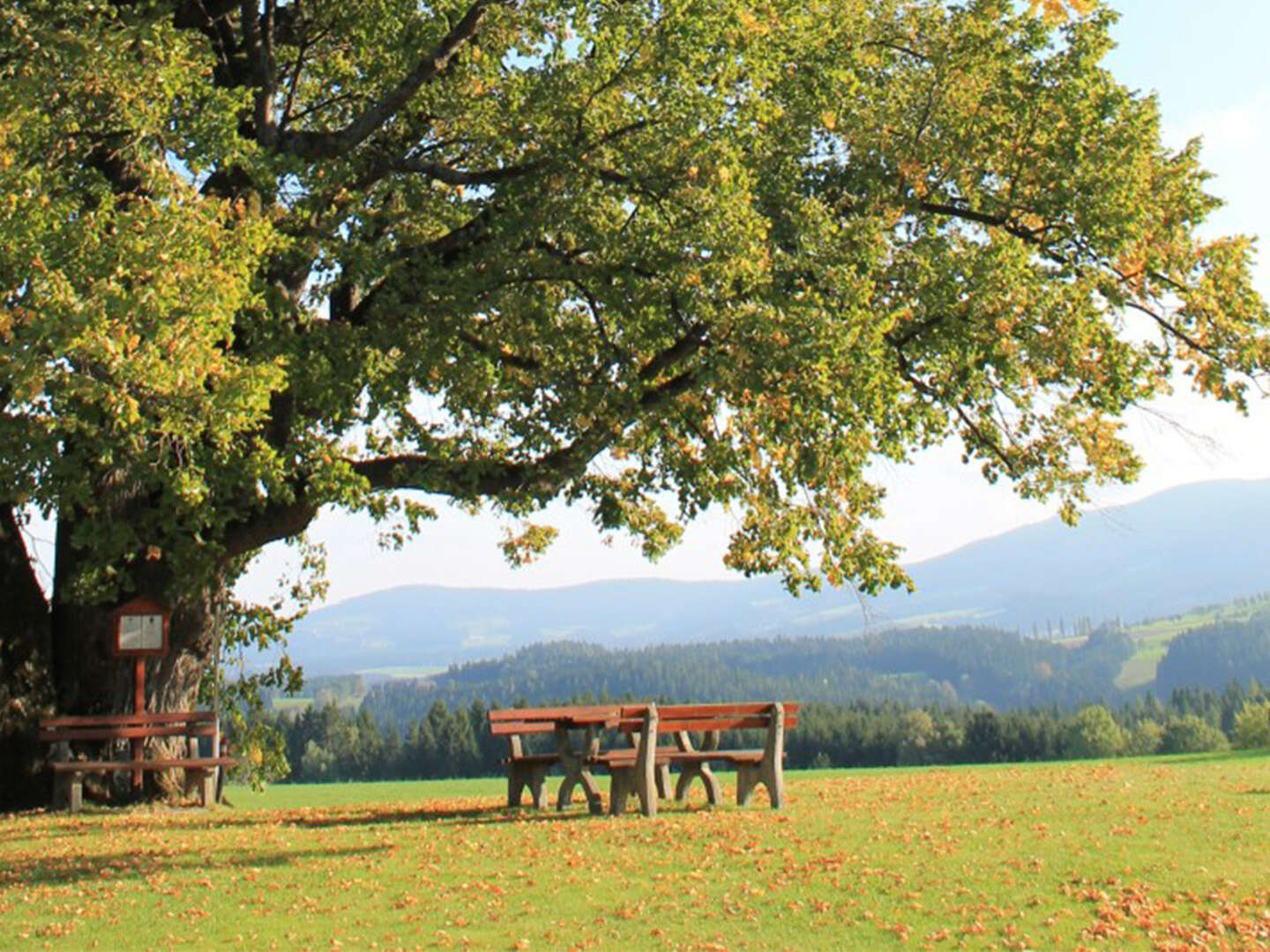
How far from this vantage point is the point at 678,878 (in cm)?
1127

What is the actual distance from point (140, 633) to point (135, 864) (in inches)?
264

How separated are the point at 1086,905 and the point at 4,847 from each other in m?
10.5

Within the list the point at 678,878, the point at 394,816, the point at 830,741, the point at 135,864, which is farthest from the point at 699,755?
the point at 830,741

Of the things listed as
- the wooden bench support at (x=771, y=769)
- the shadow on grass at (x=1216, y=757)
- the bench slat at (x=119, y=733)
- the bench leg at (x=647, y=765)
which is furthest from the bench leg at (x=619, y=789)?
the shadow on grass at (x=1216, y=757)

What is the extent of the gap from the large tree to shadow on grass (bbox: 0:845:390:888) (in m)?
4.03

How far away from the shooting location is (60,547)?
20812 mm

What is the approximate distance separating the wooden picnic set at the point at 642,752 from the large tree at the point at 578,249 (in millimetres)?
3389

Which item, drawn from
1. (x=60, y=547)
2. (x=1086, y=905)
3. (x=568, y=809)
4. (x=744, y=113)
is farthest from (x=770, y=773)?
(x=60, y=547)

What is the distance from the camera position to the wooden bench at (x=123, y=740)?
720 inches

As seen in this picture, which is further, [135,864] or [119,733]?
[119,733]

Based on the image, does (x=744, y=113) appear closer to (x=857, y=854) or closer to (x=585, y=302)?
(x=585, y=302)

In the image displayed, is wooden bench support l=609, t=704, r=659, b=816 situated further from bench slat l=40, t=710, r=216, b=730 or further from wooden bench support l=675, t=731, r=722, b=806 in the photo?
bench slat l=40, t=710, r=216, b=730

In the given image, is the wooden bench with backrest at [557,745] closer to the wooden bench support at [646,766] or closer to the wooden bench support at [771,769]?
the wooden bench support at [646,766]

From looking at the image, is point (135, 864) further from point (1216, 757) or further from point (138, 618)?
point (1216, 757)
